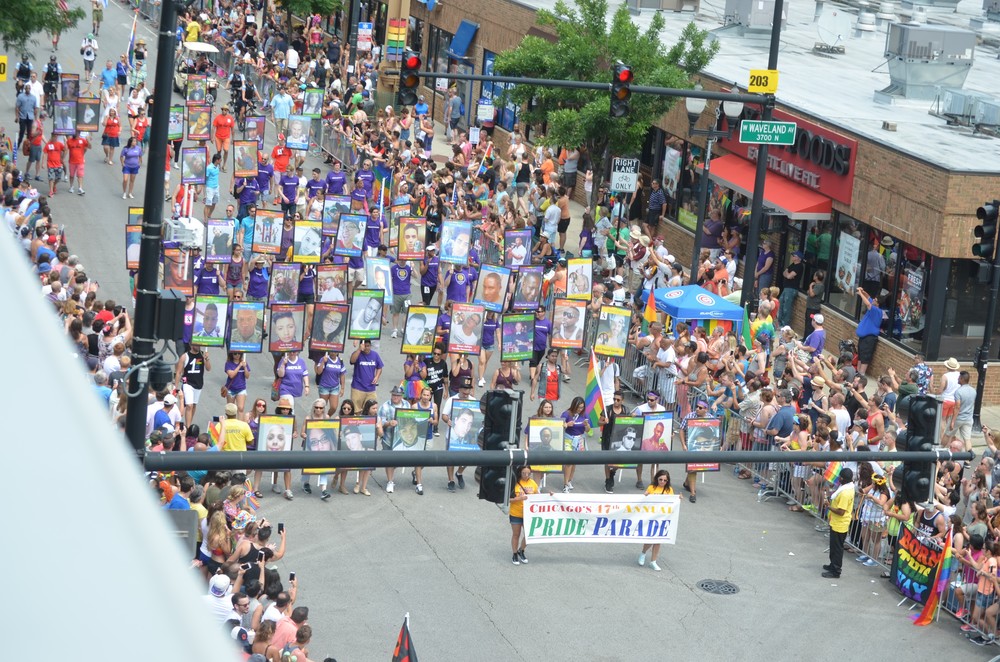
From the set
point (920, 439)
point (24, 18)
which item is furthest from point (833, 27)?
point (920, 439)

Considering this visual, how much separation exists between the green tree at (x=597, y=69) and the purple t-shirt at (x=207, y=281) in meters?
10.1

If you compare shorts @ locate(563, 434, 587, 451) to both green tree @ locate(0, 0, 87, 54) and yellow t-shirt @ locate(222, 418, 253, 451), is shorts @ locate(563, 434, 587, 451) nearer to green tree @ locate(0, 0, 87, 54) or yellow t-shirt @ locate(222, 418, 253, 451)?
yellow t-shirt @ locate(222, 418, 253, 451)

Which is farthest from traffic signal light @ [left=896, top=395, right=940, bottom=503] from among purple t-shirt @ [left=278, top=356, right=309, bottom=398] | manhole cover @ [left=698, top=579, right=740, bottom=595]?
purple t-shirt @ [left=278, top=356, right=309, bottom=398]

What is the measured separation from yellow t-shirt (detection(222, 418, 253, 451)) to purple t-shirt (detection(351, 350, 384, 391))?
2.80 meters

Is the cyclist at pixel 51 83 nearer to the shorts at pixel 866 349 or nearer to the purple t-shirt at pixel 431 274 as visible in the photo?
the purple t-shirt at pixel 431 274

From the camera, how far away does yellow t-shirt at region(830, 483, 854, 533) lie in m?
17.7

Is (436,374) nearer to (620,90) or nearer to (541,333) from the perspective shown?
(541,333)

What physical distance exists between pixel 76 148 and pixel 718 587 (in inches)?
829

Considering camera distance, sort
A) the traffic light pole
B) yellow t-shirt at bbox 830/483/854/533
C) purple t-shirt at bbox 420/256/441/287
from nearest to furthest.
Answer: yellow t-shirt at bbox 830/483/854/533 < the traffic light pole < purple t-shirt at bbox 420/256/441/287

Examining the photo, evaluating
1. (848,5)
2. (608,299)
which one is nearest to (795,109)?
(608,299)

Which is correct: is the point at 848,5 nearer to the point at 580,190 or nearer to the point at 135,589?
the point at 580,190

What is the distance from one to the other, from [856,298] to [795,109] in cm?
441

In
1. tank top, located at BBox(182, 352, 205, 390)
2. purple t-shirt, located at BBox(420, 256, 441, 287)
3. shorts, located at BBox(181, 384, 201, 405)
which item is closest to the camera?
shorts, located at BBox(181, 384, 201, 405)

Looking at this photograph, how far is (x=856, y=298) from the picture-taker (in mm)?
27016
